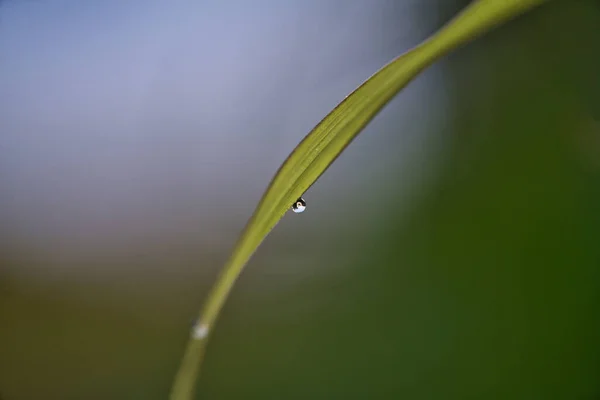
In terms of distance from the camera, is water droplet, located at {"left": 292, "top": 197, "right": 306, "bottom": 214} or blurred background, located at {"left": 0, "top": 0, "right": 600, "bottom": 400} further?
blurred background, located at {"left": 0, "top": 0, "right": 600, "bottom": 400}

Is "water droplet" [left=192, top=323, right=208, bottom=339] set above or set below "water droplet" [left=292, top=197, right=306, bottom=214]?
below

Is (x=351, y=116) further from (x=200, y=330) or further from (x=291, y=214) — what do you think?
(x=291, y=214)

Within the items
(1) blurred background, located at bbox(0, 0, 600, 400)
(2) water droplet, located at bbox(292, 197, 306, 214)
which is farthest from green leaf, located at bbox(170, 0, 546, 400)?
(1) blurred background, located at bbox(0, 0, 600, 400)

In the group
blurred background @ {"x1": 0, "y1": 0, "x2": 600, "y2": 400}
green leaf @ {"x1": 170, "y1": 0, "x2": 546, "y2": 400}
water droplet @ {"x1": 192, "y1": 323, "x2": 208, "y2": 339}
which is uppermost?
blurred background @ {"x1": 0, "y1": 0, "x2": 600, "y2": 400}

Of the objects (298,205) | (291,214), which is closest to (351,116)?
(298,205)

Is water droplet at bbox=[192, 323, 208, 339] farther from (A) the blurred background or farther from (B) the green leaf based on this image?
(A) the blurred background

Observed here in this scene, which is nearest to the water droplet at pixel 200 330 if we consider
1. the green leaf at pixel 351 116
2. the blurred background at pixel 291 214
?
the green leaf at pixel 351 116

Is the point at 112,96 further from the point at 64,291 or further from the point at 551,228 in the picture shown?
the point at 551,228

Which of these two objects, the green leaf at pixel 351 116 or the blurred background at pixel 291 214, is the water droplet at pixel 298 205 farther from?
the blurred background at pixel 291 214
